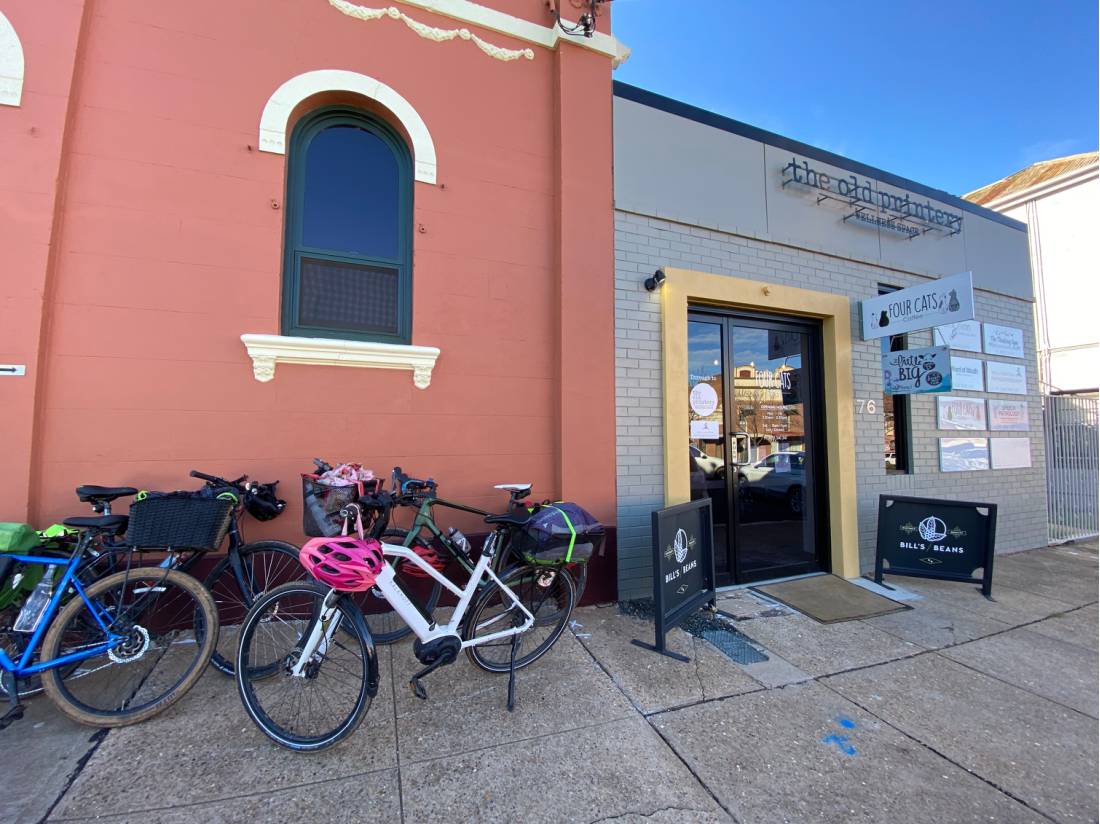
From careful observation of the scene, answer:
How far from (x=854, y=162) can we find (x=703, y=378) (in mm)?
3457

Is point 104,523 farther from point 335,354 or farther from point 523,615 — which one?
point 523,615

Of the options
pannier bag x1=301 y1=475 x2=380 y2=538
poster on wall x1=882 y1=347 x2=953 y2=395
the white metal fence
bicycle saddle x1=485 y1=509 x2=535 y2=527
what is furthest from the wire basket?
the white metal fence

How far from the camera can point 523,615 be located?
9.68 feet

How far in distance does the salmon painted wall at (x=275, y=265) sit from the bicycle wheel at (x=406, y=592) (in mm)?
717

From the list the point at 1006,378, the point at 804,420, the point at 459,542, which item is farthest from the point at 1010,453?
the point at 459,542

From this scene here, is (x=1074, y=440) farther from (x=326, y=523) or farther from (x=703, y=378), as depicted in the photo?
(x=326, y=523)

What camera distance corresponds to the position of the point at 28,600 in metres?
2.41

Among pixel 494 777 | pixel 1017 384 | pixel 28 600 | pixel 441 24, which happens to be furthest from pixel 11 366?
pixel 1017 384

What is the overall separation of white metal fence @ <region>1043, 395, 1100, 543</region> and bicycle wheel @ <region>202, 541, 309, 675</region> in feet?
32.2

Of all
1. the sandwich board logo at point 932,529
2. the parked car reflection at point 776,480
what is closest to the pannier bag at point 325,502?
A: the parked car reflection at point 776,480

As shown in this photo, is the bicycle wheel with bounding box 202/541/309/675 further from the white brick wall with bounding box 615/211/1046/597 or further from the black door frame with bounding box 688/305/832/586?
the black door frame with bounding box 688/305/832/586

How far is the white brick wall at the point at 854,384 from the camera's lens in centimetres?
425

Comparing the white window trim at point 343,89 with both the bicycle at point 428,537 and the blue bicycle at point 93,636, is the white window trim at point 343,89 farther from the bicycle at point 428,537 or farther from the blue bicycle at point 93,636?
the blue bicycle at point 93,636

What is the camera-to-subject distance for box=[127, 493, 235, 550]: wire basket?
2592 mm
